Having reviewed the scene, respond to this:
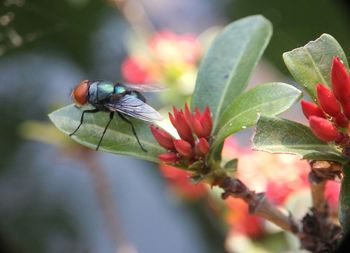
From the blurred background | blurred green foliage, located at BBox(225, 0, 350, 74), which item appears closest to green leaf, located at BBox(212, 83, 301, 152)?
blurred green foliage, located at BBox(225, 0, 350, 74)

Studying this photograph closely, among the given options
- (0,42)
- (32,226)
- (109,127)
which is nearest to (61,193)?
(32,226)

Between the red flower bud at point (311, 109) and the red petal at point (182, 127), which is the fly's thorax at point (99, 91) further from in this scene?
the red flower bud at point (311, 109)

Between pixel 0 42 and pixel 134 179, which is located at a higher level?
pixel 0 42

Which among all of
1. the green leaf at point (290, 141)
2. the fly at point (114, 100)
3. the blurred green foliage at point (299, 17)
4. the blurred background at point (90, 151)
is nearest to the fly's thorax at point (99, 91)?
the fly at point (114, 100)

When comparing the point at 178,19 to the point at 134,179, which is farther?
the point at 178,19

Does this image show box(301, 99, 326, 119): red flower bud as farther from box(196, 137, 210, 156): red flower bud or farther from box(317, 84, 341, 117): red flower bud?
box(196, 137, 210, 156): red flower bud

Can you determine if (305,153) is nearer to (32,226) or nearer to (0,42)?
(0,42)

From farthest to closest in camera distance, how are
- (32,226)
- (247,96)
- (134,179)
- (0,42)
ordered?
(134,179)
(32,226)
(0,42)
(247,96)
